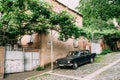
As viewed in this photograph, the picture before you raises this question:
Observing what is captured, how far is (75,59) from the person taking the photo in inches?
756

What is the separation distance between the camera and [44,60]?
67.5 ft

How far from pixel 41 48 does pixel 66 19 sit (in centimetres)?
399

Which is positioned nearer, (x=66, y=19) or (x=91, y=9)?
(x=91, y=9)

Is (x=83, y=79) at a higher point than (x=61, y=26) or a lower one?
lower

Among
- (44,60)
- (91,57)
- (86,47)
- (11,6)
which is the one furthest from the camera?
(86,47)

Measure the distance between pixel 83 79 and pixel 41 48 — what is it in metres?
7.57

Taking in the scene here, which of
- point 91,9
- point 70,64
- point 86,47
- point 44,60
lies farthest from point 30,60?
point 86,47

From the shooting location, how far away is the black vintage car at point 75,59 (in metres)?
18.8

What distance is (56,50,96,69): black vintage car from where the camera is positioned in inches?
741

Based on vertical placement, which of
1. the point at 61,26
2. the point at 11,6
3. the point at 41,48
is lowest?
the point at 41,48

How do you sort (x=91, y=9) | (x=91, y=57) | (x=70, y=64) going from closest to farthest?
(x=91, y=9) → (x=70, y=64) → (x=91, y=57)

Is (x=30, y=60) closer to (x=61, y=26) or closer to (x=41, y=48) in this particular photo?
(x=41, y=48)

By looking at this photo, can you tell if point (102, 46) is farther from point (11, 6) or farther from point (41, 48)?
point (11, 6)

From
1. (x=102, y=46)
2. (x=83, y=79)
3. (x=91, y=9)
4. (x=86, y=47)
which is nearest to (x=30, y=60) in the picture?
(x=83, y=79)
